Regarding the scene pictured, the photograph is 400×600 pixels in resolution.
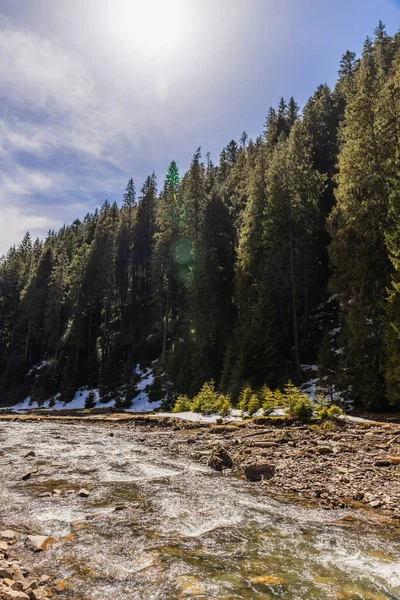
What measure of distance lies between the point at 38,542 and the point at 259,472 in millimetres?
5881

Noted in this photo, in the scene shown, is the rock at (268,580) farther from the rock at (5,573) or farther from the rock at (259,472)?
the rock at (259,472)

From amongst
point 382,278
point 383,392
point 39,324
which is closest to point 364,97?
point 382,278

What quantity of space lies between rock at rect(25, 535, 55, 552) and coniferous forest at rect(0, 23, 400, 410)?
51.6 ft

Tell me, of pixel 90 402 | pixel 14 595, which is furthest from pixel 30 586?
pixel 90 402

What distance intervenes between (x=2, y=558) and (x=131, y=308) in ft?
176

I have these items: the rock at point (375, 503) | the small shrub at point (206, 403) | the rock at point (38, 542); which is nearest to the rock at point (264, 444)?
the rock at point (375, 503)

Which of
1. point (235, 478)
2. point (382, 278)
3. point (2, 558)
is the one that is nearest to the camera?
point (2, 558)

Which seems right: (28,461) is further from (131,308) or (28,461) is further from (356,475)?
(131,308)

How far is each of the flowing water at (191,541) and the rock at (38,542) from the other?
107mm

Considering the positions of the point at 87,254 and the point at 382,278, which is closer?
the point at 382,278

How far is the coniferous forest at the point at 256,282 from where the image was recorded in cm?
Result: 2050

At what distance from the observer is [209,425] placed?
17750 mm

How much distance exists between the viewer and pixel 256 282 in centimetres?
3145

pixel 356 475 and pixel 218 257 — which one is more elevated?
pixel 218 257
